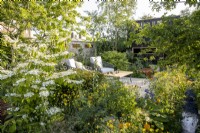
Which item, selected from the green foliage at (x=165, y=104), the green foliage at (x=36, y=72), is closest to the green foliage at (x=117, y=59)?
the green foliage at (x=36, y=72)

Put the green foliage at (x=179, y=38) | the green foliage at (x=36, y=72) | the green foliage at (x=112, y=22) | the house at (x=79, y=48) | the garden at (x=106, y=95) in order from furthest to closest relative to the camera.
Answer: the house at (x=79, y=48) → the green foliage at (x=112, y=22) → the green foliage at (x=36, y=72) → the garden at (x=106, y=95) → the green foliage at (x=179, y=38)

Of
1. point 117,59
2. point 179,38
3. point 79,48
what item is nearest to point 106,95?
point 179,38

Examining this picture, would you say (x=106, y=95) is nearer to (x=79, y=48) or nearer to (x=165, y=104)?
(x=165, y=104)

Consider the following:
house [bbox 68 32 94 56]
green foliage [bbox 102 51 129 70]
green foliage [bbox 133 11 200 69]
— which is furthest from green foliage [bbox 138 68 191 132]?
house [bbox 68 32 94 56]

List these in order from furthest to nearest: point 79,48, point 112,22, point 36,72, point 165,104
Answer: point 79,48
point 112,22
point 165,104
point 36,72

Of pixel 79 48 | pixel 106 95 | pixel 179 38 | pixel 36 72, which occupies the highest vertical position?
pixel 179 38

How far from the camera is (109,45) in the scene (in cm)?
1363

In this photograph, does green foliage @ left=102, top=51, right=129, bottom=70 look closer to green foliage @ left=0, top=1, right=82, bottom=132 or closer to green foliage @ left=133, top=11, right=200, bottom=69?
green foliage @ left=0, top=1, right=82, bottom=132

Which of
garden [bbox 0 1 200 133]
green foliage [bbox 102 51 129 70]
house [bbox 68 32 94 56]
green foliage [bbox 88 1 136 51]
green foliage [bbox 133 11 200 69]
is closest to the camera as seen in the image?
green foliage [bbox 133 11 200 69]

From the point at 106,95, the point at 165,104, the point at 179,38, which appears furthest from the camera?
the point at 165,104

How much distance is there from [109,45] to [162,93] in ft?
33.1

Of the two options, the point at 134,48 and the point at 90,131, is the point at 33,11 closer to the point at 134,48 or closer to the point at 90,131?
the point at 90,131

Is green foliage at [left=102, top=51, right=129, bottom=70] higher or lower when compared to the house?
lower

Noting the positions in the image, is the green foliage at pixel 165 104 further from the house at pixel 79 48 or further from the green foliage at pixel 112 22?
the house at pixel 79 48
